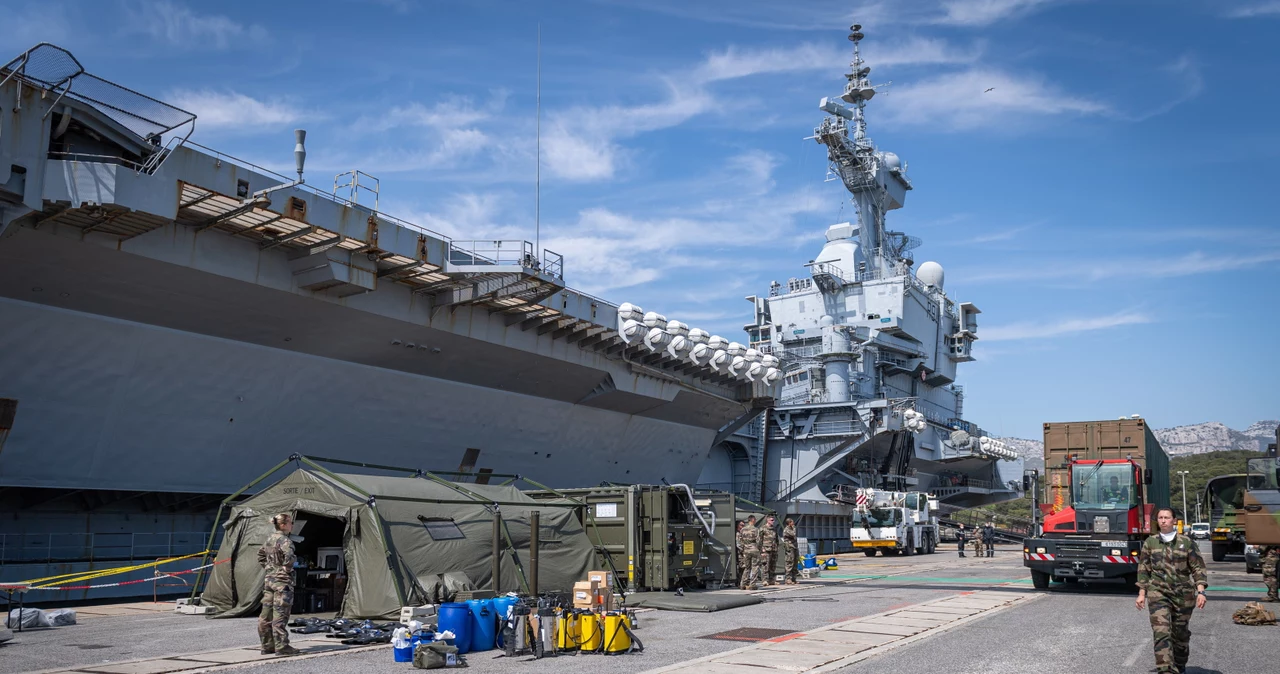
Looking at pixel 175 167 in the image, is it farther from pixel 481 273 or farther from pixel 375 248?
pixel 481 273

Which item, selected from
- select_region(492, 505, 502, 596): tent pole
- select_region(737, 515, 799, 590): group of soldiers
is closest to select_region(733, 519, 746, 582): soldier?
select_region(737, 515, 799, 590): group of soldiers

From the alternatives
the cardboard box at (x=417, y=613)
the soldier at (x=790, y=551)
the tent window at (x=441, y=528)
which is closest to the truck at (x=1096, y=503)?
the soldier at (x=790, y=551)

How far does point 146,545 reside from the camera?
20.2 m

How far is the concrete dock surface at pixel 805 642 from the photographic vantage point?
9281 millimetres

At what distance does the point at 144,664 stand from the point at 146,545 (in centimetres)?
A: 1235

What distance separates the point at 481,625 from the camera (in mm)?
10906

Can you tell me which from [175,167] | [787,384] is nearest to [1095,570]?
[175,167]

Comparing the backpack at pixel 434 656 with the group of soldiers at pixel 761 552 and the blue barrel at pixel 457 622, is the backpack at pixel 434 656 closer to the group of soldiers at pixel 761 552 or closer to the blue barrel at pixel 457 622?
the blue barrel at pixel 457 622

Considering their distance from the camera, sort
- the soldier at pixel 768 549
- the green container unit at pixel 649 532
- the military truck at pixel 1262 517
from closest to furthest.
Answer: the military truck at pixel 1262 517 < the green container unit at pixel 649 532 < the soldier at pixel 768 549

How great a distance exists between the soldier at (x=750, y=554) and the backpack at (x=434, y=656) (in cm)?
1122

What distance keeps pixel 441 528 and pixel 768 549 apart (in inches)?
351

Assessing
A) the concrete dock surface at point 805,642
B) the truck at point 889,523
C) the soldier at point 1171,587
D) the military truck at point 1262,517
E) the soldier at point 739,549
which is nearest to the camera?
the soldier at point 1171,587

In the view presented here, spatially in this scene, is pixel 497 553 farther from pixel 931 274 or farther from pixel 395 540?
pixel 931 274

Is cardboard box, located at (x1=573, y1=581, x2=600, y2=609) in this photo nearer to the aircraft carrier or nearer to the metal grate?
the metal grate
